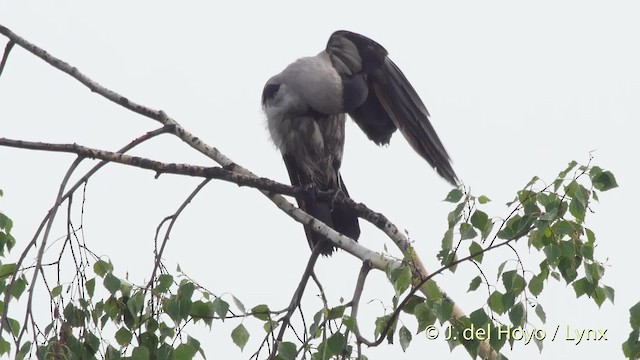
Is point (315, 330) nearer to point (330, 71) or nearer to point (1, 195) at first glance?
point (1, 195)

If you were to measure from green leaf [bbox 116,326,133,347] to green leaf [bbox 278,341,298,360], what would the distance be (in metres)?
0.47

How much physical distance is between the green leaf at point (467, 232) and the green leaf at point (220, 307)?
670mm

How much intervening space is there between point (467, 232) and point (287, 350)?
0.57m

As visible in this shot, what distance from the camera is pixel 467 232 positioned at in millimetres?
2402

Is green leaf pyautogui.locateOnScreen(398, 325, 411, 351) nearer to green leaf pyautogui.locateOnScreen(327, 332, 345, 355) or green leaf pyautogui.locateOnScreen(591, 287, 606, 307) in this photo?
green leaf pyautogui.locateOnScreen(327, 332, 345, 355)

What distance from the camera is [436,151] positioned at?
4.61 meters

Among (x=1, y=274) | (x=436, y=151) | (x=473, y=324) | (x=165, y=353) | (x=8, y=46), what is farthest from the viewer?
(x=436, y=151)

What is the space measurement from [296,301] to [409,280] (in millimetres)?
584

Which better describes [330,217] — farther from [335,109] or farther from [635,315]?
[635,315]

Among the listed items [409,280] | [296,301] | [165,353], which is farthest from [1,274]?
[409,280]

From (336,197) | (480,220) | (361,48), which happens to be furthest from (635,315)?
(361,48)

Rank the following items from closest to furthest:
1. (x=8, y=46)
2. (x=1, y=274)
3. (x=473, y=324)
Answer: (x=473, y=324), (x=1, y=274), (x=8, y=46)

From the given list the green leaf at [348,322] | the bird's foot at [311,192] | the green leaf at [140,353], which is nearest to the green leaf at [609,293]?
the green leaf at [348,322]

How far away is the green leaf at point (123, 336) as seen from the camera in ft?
8.61
